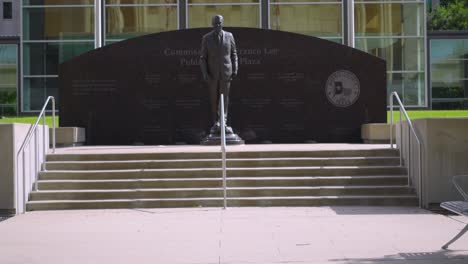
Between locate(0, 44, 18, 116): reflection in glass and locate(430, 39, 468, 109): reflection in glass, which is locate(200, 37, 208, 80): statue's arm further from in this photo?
locate(430, 39, 468, 109): reflection in glass

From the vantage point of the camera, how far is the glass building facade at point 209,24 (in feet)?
110

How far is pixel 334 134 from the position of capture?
20562mm

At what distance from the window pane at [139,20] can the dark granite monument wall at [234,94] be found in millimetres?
13292

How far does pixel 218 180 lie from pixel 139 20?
2140cm


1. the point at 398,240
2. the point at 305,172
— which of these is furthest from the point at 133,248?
the point at 305,172

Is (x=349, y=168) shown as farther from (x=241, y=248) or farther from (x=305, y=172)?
(x=241, y=248)

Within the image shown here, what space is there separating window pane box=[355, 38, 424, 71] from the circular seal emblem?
13478 millimetres

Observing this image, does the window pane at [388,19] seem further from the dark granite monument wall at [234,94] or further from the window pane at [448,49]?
the dark granite monument wall at [234,94]

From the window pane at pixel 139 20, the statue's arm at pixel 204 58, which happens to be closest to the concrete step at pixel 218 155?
the statue's arm at pixel 204 58

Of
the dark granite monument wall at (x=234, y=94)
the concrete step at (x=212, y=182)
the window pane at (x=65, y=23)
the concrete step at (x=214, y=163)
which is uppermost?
the window pane at (x=65, y=23)

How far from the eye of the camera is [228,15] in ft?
111

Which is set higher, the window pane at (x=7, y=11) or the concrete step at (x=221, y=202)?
the window pane at (x=7, y=11)

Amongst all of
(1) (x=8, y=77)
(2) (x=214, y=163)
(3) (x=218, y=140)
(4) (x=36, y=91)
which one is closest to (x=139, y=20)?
(4) (x=36, y=91)

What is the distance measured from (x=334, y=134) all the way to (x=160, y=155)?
731 cm
